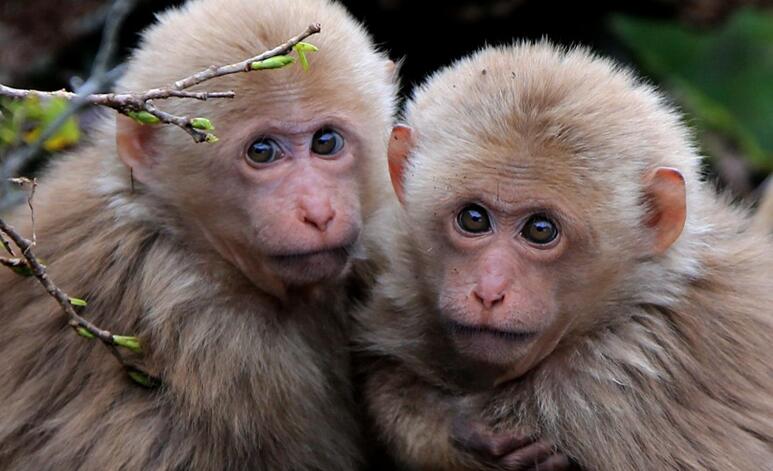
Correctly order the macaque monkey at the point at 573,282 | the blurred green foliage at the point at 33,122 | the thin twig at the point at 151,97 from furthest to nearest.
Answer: the blurred green foliage at the point at 33,122 < the macaque monkey at the point at 573,282 < the thin twig at the point at 151,97

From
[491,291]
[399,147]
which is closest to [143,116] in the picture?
[399,147]

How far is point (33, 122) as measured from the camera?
19.6 feet

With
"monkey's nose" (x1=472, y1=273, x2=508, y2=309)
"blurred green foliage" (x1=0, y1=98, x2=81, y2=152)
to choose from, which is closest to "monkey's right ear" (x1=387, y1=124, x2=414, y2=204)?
"monkey's nose" (x1=472, y1=273, x2=508, y2=309)

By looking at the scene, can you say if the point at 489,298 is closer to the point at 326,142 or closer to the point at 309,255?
the point at 309,255

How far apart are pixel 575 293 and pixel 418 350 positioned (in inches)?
29.3

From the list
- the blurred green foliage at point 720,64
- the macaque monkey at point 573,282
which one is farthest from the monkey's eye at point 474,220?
the blurred green foliage at point 720,64

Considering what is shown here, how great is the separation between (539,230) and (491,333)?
0.44 m

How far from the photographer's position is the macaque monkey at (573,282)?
15.1 ft

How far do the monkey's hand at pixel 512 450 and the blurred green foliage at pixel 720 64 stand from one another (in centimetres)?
602

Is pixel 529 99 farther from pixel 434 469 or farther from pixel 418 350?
pixel 434 469

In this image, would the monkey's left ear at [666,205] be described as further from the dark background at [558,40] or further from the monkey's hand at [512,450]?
the dark background at [558,40]

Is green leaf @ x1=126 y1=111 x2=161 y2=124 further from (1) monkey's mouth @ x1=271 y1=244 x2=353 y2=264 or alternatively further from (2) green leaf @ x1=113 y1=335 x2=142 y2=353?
(1) monkey's mouth @ x1=271 y1=244 x2=353 y2=264

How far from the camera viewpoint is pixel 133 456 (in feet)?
16.3

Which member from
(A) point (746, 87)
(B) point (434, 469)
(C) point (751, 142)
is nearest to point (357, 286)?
(B) point (434, 469)
